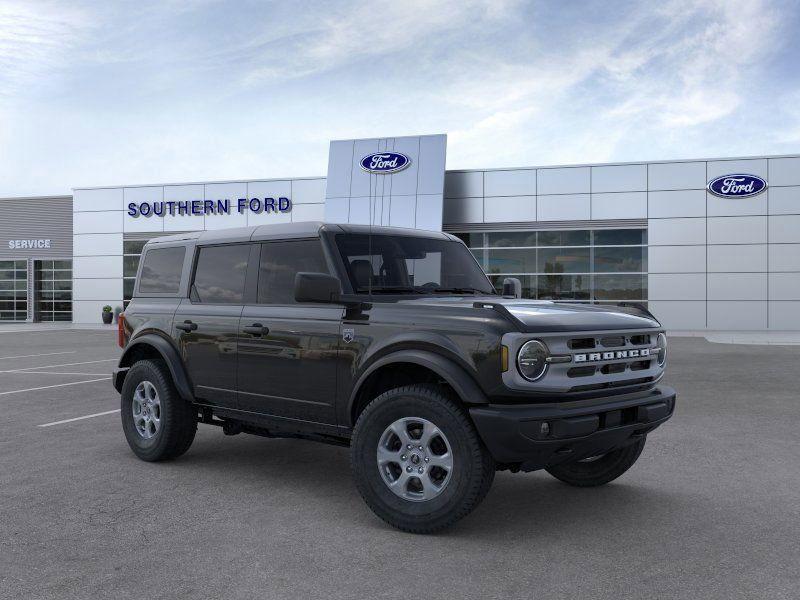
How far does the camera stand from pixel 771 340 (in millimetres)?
23797

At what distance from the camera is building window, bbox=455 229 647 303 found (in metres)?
31.1

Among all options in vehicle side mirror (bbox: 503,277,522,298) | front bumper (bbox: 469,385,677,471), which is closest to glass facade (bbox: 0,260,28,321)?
vehicle side mirror (bbox: 503,277,522,298)

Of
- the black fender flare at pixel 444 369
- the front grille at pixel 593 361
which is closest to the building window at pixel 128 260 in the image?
the black fender flare at pixel 444 369

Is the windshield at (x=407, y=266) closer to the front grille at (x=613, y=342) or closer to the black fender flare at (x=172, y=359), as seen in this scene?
the front grille at (x=613, y=342)

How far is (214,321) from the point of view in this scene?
6.03 meters

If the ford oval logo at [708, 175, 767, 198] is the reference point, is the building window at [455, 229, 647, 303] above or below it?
below

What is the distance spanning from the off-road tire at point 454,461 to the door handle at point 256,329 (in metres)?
1.20

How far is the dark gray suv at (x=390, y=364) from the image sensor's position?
14.5 feet

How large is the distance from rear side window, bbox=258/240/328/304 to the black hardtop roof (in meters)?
0.07

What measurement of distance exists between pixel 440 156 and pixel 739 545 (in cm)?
2765

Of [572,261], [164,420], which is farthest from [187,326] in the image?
[572,261]

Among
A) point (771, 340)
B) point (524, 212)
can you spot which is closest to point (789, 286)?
point (771, 340)

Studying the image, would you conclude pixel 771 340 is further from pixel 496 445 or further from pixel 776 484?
pixel 496 445

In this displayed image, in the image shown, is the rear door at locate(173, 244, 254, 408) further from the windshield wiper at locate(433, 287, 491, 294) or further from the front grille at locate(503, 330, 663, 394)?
the front grille at locate(503, 330, 663, 394)
